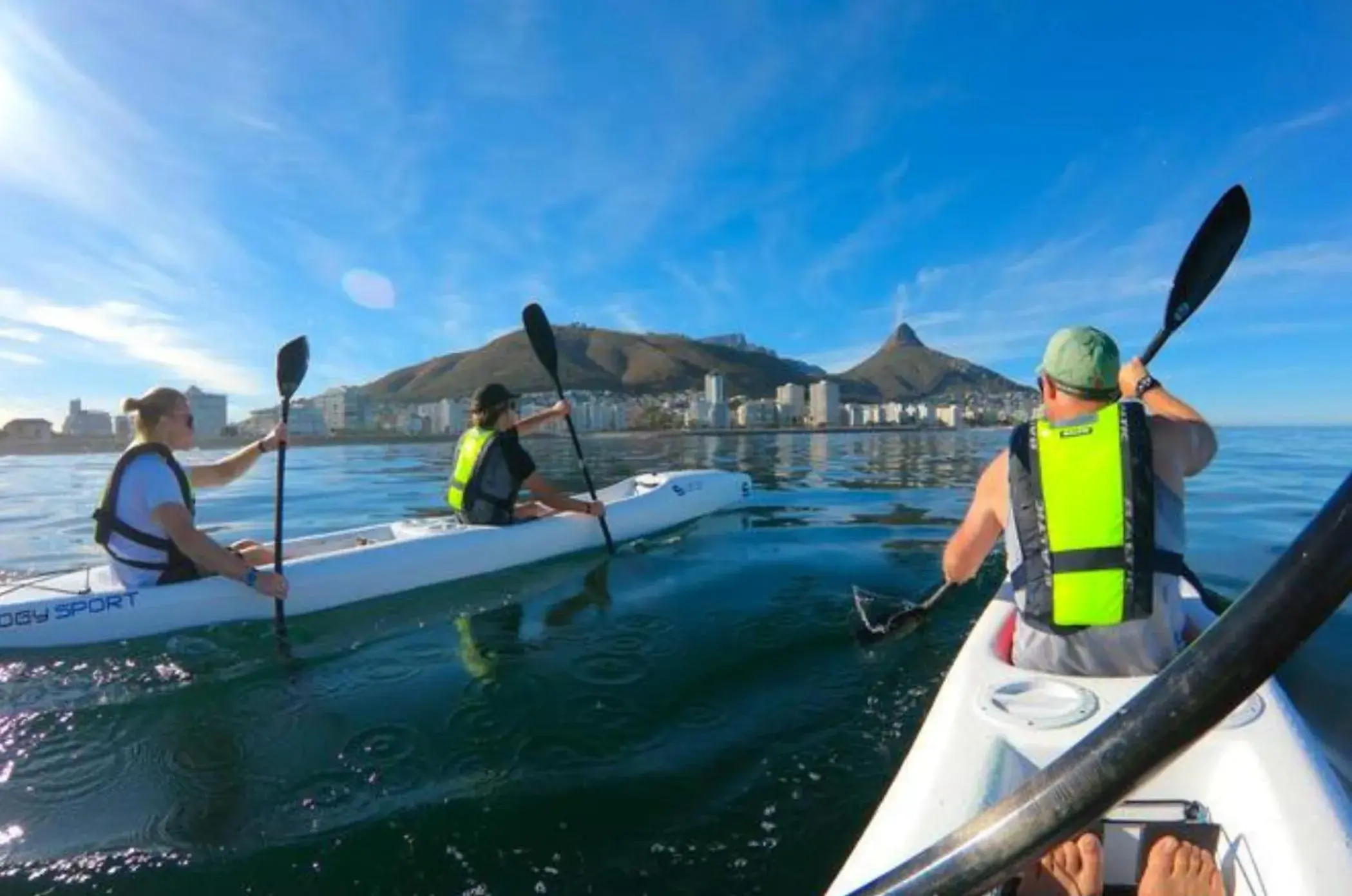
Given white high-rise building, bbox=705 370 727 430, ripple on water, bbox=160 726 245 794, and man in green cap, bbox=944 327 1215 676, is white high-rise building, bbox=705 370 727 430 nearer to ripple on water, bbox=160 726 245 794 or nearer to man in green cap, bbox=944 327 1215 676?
ripple on water, bbox=160 726 245 794

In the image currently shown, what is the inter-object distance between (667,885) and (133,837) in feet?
7.54

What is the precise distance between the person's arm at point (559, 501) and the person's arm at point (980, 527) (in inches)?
224

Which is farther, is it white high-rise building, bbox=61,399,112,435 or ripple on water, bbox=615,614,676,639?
white high-rise building, bbox=61,399,112,435

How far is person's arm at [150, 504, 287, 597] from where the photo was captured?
554cm

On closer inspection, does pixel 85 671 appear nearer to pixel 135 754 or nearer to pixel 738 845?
pixel 135 754

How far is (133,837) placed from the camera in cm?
303

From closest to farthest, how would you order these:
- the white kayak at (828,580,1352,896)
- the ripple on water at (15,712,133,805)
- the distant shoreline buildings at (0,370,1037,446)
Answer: the white kayak at (828,580,1352,896) < the ripple on water at (15,712,133,805) < the distant shoreline buildings at (0,370,1037,446)

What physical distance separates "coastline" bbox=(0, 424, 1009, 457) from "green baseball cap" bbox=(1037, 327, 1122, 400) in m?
Result: 52.2

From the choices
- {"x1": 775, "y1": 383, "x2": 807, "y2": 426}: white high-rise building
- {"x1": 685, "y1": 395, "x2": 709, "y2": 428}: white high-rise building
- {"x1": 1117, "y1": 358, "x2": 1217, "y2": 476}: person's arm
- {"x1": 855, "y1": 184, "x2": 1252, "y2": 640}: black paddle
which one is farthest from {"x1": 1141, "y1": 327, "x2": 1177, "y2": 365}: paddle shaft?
{"x1": 775, "y1": 383, "x2": 807, "y2": 426}: white high-rise building

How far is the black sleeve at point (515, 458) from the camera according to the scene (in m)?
7.79

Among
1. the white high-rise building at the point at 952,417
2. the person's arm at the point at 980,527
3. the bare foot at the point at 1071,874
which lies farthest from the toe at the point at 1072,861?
the white high-rise building at the point at 952,417

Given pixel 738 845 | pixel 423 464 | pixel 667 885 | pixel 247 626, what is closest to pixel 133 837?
pixel 667 885

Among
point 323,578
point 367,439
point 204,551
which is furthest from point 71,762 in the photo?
point 367,439

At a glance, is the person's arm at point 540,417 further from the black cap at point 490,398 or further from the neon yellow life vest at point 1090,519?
the neon yellow life vest at point 1090,519
